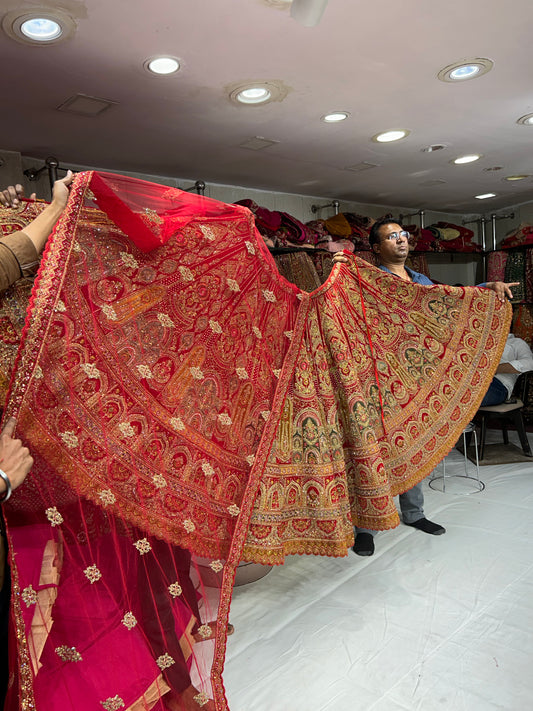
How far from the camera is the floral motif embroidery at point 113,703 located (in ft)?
3.64

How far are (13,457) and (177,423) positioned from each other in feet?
A: 1.51

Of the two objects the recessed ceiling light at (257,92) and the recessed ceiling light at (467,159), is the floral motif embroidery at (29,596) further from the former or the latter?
the recessed ceiling light at (467,159)

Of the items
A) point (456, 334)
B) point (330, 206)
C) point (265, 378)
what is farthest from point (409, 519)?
point (330, 206)

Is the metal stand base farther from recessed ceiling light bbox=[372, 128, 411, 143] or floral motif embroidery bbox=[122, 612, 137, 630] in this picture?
floral motif embroidery bbox=[122, 612, 137, 630]

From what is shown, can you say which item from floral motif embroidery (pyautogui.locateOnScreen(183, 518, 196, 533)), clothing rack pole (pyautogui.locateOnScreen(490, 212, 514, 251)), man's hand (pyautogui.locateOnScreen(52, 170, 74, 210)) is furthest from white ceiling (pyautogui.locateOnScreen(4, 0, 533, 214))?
clothing rack pole (pyautogui.locateOnScreen(490, 212, 514, 251))

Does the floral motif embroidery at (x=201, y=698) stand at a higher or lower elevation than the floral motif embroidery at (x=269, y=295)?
lower

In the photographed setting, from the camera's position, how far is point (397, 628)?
194cm

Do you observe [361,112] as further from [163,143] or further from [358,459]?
[358,459]

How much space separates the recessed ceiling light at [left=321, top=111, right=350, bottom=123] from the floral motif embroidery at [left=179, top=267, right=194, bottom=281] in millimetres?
1840

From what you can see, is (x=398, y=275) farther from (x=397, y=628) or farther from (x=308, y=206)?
(x=308, y=206)

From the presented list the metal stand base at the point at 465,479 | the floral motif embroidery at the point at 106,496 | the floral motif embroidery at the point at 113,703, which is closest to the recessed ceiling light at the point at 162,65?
the floral motif embroidery at the point at 106,496

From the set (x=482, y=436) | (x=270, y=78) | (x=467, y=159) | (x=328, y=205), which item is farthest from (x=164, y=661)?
(x=328, y=205)

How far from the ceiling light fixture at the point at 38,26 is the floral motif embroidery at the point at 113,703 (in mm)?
1989

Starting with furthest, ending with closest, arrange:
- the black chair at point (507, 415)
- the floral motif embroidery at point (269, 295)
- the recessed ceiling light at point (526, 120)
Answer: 1. the black chair at point (507, 415)
2. the recessed ceiling light at point (526, 120)
3. the floral motif embroidery at point (269, 295)
